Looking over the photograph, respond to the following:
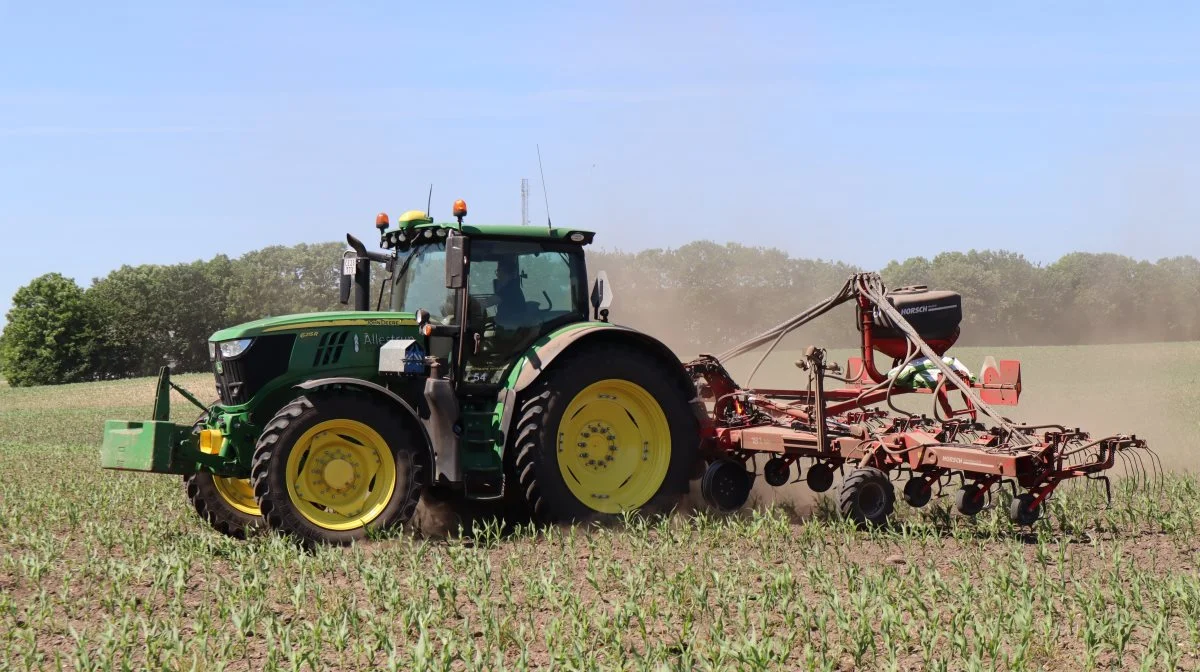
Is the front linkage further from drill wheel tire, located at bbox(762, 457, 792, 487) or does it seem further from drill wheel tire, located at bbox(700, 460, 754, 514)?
drill wheel tire, located at bbox(762, 457, 792, 487)

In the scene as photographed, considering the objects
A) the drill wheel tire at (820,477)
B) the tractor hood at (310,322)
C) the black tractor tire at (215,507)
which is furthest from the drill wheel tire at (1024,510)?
the black tractor tire at (215,507)

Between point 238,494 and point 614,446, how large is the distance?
295cm

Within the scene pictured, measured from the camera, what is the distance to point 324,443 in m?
7.61

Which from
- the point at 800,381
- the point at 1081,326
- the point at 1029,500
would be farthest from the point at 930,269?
the point at 1029,500

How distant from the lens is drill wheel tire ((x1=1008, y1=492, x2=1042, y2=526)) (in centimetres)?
811

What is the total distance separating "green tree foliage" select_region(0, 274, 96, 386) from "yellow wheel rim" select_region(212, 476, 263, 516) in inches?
2335

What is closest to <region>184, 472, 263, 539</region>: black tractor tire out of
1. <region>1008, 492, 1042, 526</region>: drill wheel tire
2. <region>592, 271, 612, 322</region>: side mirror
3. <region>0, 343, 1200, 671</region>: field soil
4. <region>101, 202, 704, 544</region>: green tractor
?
<region>101, 202, 704, 544</region>: green tractor

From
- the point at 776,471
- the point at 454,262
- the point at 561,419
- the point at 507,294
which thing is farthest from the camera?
the point at 776,471

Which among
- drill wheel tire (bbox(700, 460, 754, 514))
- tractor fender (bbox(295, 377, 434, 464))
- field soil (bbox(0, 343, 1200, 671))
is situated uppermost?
tractor fender (bbox(295, 377, 434, 464))

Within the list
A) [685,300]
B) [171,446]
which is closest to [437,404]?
[171,446]

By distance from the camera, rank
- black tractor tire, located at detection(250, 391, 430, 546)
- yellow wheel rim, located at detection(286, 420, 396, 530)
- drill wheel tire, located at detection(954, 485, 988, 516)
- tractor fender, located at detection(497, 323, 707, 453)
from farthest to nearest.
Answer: drill wheel tire, located at detection(954, 485, 988, 516)
tractor fender, located at detection(497, 323, 707, 453)
yellow wheel rim, located at detection(286, 420, 396, 530)
black tractor tire, located at detection(250, 391, 430, 546)

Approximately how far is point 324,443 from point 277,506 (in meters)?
0.53

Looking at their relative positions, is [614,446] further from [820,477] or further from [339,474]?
[339,474]

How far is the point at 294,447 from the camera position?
745 cm
